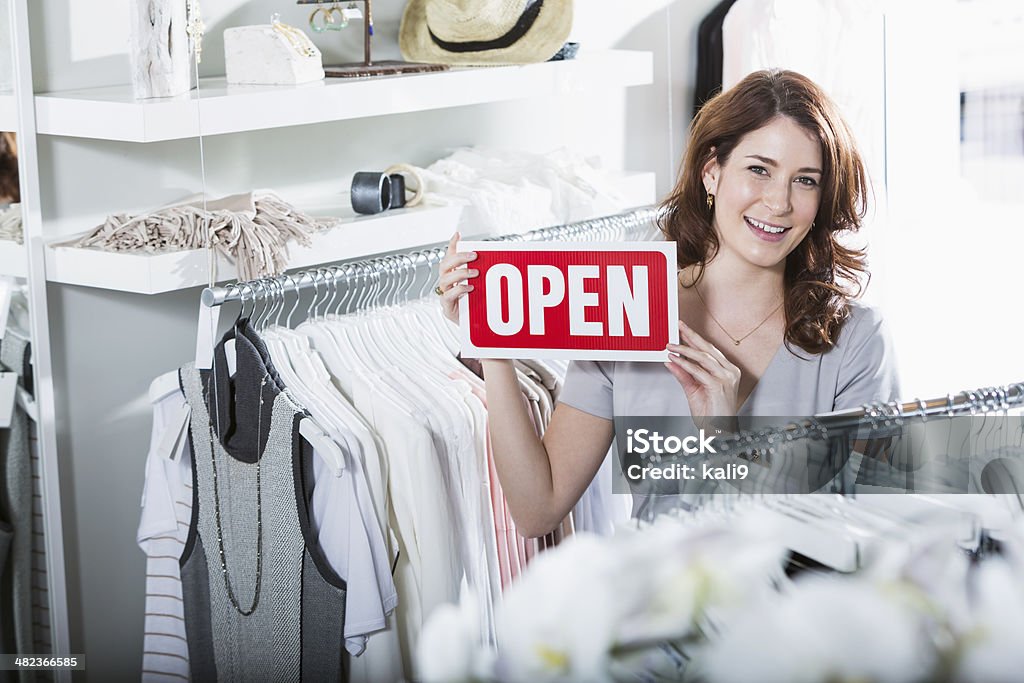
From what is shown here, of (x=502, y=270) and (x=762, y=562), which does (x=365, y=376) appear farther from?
(x=762, y=562)

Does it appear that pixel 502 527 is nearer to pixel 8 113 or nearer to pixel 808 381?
pixel 808 381

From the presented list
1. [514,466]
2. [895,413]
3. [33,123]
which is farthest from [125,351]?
[895,413]

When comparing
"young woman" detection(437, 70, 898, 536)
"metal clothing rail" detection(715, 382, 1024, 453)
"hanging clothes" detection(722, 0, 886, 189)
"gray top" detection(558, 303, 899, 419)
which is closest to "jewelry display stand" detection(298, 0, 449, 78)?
"hanging clothes" detection(722, 0, 886, 189)

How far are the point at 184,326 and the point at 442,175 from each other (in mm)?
540

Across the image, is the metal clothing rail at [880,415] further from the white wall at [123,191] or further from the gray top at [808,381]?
the white wall at [123,191]

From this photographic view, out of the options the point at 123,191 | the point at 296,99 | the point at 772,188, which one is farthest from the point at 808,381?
the point at 123,191

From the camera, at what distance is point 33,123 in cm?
180

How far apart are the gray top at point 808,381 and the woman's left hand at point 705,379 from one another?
0.07 metres

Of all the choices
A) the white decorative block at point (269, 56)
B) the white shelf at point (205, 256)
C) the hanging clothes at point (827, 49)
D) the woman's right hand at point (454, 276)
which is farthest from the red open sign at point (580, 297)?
the hanging clothes at point (827, 49)

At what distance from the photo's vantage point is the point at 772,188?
1.43 m

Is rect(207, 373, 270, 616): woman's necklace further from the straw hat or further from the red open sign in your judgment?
the straw hat

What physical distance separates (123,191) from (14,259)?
214 millimetres

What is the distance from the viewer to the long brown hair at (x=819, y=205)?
1.42 meters

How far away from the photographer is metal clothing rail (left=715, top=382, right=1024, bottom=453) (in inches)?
42.6
